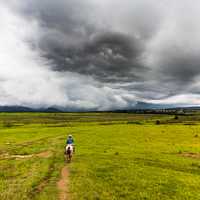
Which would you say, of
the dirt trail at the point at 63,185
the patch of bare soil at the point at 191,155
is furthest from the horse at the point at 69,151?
the patch of bare soil at the point at 191,155

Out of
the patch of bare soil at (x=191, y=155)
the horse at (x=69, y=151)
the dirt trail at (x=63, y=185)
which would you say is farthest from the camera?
the patch of bare soil at (x=191, y=155)

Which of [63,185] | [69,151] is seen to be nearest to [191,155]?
[69,151]

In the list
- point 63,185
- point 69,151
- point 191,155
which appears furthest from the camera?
point 191,155

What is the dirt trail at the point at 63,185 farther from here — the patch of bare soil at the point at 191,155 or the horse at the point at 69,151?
the patch of bare soil at the point at 191,155

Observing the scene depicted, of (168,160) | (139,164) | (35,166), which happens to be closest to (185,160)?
(168,160)

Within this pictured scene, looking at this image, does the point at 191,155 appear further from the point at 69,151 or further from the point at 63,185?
the point at 63,185

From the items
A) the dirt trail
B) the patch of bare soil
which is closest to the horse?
the dirt trail

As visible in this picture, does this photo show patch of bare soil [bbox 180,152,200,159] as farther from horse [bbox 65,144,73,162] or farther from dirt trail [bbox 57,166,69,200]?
dirt trail [bbox 57,166,69,200]

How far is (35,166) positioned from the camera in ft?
99.9

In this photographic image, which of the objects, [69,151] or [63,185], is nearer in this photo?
[63,185]

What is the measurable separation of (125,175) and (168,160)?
428 inches

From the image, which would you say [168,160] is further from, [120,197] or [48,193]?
[48,193]

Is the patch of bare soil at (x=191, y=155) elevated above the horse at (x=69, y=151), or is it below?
below

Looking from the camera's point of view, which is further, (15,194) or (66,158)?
(66,158)
